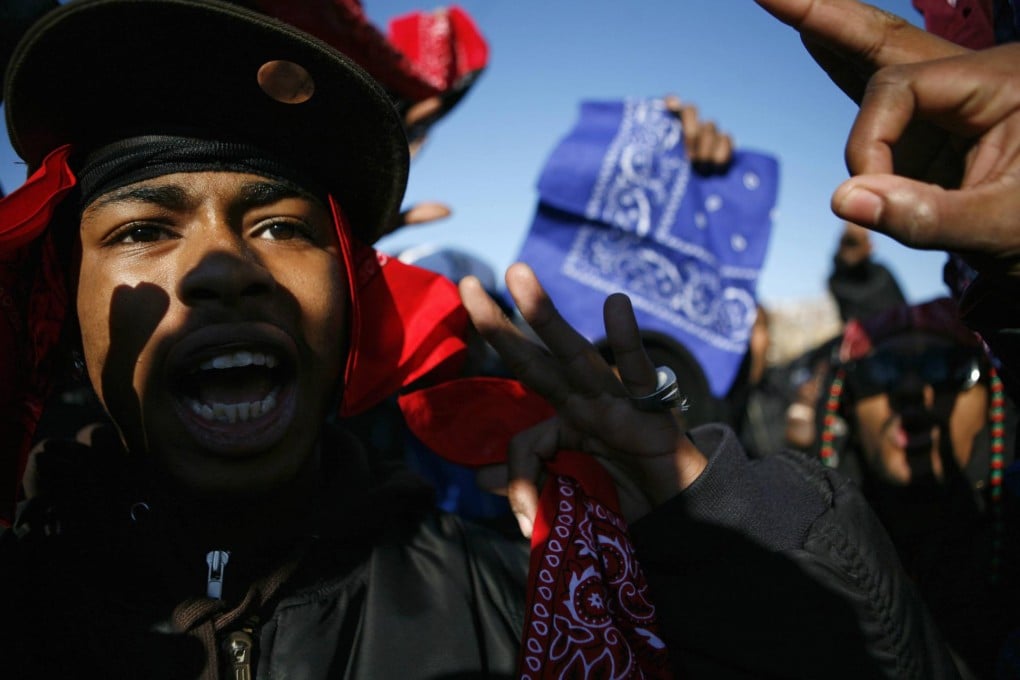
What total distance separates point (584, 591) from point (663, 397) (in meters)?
0.39

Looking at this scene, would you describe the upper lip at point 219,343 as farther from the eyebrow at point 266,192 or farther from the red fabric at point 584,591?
the red fabric at point 584,591

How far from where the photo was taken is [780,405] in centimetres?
586

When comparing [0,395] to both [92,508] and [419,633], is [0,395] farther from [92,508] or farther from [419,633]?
[419,633]

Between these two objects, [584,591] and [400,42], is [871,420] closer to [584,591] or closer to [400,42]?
[584,591]

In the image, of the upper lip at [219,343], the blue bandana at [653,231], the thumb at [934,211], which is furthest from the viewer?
the blue bandana at [653,231]

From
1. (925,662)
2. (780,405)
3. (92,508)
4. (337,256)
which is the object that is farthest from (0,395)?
(780,405)

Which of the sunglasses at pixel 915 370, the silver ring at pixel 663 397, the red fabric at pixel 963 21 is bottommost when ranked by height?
the sunglasses at pixel 915 370

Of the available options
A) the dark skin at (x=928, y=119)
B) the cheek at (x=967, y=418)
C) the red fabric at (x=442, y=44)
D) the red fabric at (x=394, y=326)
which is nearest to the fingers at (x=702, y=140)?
the red fabric at (x=442, y=44)

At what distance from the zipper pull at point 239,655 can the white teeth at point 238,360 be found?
52 centimetres

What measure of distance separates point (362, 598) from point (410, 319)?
69 centimetres

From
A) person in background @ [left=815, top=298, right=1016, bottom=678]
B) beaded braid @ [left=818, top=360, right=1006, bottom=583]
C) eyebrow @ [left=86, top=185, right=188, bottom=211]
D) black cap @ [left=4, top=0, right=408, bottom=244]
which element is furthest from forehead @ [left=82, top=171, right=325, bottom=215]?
person in background @ [left=815, top=298, right=1016, bottom=678]

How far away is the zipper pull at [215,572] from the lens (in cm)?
134

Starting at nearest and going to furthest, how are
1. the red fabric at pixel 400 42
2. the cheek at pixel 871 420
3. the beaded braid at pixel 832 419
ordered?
the red fabric at pixel 400 42 < the cheek at pixel 871 420 < the beaded braid at pixel 832 419

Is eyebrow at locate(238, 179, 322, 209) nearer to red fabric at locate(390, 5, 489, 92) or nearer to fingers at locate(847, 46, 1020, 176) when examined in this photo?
fingers at locate(847, 46, 1020, 176)
